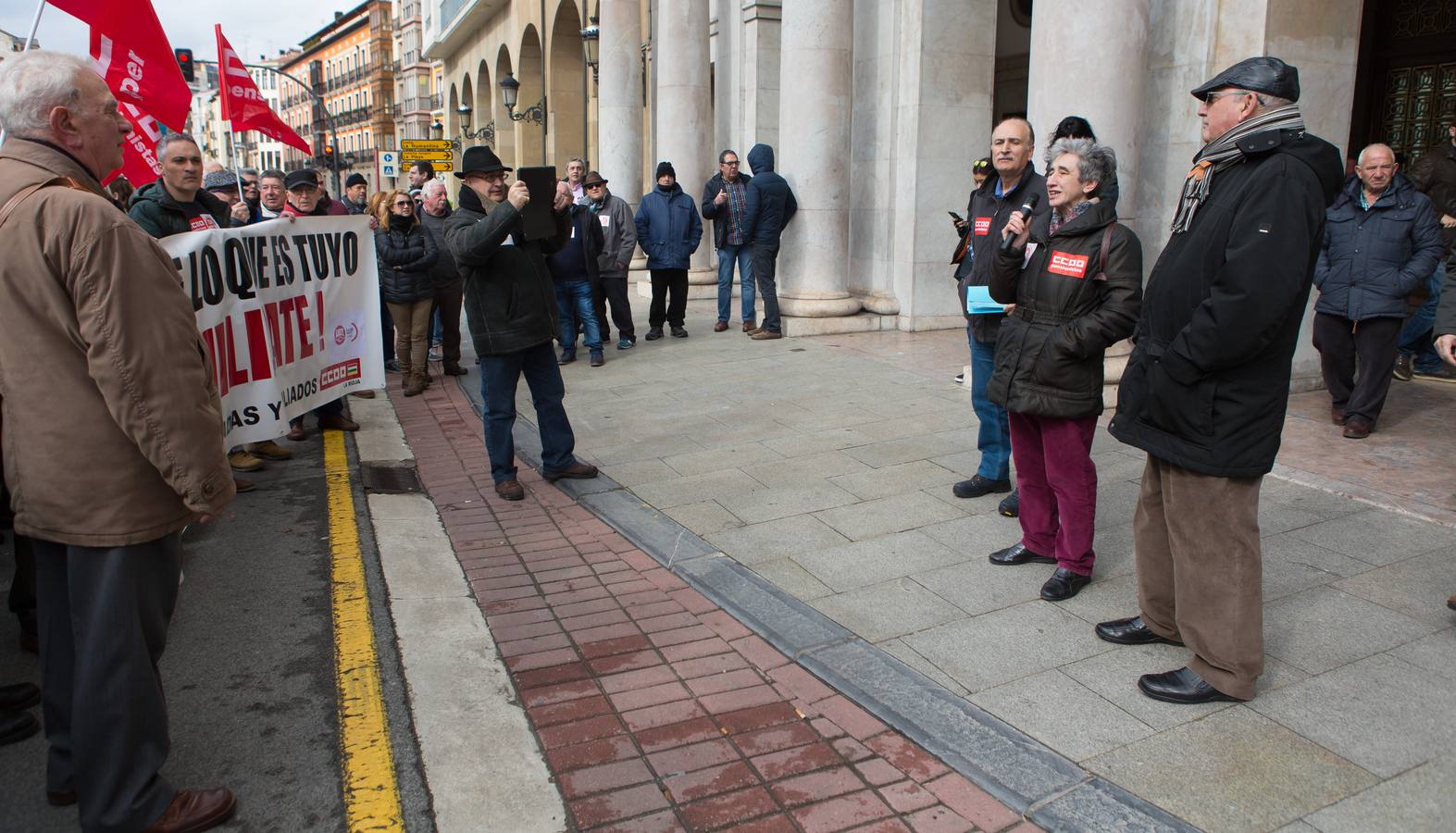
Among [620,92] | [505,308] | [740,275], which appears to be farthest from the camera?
[620,92]

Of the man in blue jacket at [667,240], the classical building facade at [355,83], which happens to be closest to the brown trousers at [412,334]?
the man in blue jacket at [667,240]

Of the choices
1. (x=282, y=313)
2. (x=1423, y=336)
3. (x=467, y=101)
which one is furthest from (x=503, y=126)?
(x=1423, y=336)

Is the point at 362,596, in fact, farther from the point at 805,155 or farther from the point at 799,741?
the point at 805,155

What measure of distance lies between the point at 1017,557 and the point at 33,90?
4074 mm

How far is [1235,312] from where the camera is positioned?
3.20 m

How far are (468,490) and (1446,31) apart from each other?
33.2 ft

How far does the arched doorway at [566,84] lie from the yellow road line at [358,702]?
86.3ft

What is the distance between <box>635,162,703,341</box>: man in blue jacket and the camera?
1207 centimetres

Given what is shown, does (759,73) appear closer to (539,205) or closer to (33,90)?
(539,205)

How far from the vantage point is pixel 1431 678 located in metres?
3.68

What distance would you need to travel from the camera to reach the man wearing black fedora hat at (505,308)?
5.93 m

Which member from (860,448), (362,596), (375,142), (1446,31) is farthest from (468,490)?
(375,142)

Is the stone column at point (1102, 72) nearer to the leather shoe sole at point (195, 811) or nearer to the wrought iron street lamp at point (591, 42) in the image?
the leather shoe sole at point (195, 811)

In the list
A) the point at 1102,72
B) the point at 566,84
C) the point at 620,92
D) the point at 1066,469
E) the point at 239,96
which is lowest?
the point at 1066,469
